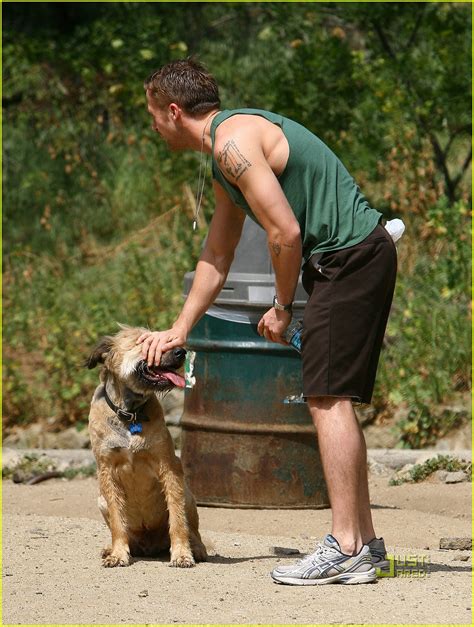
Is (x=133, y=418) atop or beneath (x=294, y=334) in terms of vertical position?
beneath

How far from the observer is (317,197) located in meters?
4.97

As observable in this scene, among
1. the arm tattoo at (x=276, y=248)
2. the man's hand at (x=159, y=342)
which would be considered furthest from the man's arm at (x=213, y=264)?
the arm tattoo at (x=276, y=248)

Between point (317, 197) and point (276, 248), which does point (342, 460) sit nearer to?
point (276, 248)

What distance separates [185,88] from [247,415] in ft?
8.94

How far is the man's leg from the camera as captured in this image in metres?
4.94

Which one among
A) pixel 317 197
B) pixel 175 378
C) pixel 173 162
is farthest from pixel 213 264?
pixel 173 162

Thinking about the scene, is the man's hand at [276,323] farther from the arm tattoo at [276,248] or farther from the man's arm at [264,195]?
the arm tattoo at [276,248]

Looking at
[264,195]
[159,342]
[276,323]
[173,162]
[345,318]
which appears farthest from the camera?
[173,162]

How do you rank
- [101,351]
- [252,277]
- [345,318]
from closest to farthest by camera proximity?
[345,318], [101,351], [252,277]

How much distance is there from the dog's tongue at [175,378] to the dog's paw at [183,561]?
0.85m

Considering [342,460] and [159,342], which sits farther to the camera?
[159,342]

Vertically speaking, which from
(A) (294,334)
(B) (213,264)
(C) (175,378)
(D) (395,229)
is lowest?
(C) (175,378)

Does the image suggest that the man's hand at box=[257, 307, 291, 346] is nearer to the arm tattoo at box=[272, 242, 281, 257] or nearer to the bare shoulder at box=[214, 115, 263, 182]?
the arm tattoo at box=[272, 242, 281, 257]

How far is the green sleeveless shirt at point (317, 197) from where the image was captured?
16.3ft
